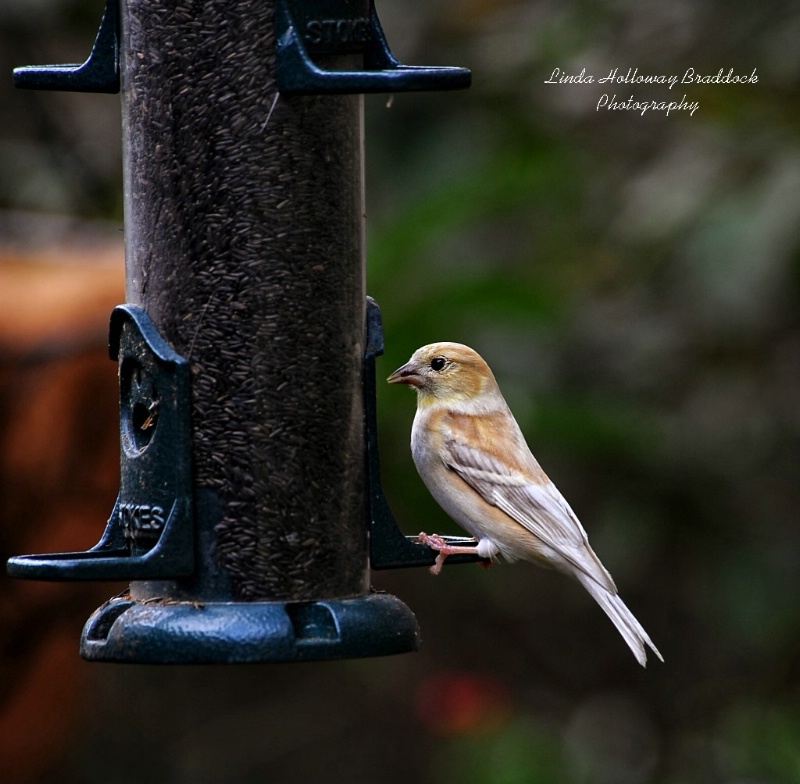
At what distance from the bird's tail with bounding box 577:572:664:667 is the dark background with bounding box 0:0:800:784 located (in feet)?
6.13

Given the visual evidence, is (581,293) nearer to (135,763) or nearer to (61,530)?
(61,530)

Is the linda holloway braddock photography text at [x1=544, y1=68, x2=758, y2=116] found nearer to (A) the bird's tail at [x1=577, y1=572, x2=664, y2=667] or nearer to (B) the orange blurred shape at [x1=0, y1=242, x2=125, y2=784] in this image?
(B) the orange blurred shape at [x1=0, y1=242, x2=125, y2=784]

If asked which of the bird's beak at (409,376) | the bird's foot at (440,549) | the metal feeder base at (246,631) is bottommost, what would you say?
the metal feeder base at (246,631)

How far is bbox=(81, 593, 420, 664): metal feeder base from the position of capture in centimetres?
439

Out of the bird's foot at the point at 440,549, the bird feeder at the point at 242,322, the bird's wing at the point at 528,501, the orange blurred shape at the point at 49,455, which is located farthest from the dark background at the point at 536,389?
the bird's foot at the point at 440,549

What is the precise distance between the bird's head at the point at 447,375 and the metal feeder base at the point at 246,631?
1.41 metres

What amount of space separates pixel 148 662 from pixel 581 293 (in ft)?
15.3

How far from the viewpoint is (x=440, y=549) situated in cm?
512

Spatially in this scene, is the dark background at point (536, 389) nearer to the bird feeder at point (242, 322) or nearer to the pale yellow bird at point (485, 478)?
the pale yellow bird at point (485, 478)

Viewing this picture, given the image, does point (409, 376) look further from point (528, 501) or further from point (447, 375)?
point (528, 501)

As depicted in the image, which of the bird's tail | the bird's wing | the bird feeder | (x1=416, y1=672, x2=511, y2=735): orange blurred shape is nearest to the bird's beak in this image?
the bird's wing

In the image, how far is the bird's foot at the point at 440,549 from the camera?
5.07 m

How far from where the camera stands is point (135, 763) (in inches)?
418

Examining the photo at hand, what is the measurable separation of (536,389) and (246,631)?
4083 millimetres
